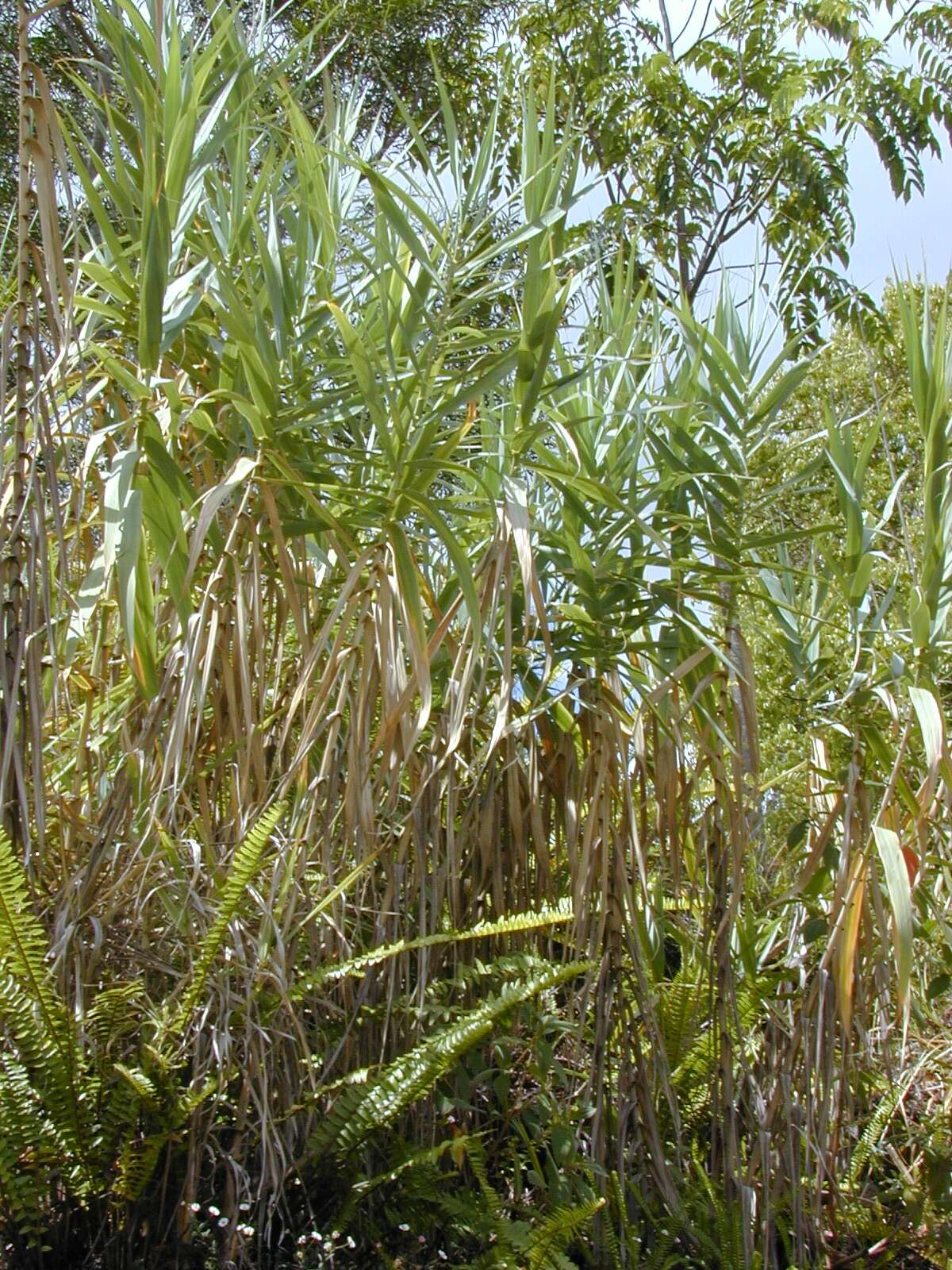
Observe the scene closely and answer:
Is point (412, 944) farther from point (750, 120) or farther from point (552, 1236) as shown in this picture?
point (750, 120)

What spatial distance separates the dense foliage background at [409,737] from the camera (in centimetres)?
185

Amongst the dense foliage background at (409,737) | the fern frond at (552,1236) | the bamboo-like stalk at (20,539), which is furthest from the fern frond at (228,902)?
the fern frond at (552,1236)

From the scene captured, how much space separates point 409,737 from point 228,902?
17.4 inches

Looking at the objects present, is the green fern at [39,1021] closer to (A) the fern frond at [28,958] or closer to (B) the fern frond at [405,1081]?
(A) the fern frond at [28,958]

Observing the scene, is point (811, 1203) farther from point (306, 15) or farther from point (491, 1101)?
point (306, 15)

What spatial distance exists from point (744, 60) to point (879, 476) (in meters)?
2.26

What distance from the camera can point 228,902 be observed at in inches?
69.4

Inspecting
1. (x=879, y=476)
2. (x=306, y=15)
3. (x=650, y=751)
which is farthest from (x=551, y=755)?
(x=306, y=15)

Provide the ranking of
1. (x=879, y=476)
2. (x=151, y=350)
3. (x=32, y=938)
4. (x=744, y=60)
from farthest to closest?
(x=879, y=476)
(x=744, y=60)
(x=151, y=350)
(x=32, y=938)

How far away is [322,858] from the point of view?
2064mm

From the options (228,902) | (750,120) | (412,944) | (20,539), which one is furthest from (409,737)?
(750,120)

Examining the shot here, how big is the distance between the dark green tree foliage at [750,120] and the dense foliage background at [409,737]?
3330 mm

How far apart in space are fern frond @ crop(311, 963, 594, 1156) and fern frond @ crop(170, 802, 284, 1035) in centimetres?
30

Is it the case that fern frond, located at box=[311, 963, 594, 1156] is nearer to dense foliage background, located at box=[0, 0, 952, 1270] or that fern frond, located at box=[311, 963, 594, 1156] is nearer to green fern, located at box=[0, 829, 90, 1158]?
dense foliage background, located at box=[0, 0, 952, 1270]
